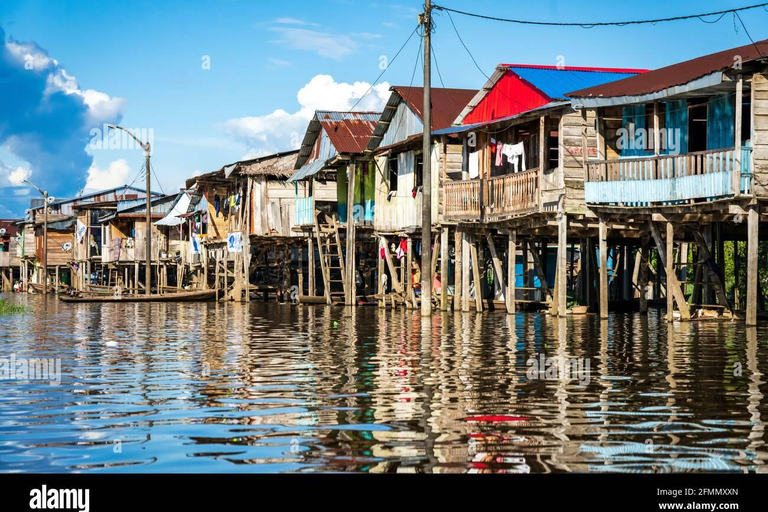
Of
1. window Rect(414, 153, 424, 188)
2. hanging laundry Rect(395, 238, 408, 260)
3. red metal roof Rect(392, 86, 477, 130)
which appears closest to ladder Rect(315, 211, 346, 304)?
hanging laundry Rect(395, 238, 408, 260)

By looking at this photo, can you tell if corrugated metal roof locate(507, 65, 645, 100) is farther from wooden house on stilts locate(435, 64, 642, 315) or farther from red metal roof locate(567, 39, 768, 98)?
red metal roof locate(567, 39, 768, 98)

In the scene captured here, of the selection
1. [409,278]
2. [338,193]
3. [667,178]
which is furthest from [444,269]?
[338,193]

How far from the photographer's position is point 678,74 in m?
24.2

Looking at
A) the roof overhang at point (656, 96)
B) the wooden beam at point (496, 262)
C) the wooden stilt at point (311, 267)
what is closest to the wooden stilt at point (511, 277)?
the wooden beam at point (496, 262)

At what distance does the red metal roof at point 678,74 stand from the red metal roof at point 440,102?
8.91m

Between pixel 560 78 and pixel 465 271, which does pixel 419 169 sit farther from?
pixel 560 78

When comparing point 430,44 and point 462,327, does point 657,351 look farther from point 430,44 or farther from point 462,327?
point 430,44

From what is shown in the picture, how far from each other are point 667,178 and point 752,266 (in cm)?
316

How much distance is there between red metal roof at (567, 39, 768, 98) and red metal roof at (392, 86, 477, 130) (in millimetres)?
8909

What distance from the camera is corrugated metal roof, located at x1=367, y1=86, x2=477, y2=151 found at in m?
35.2

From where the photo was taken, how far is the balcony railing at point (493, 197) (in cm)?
2786

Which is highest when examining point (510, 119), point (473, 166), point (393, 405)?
point (510, 119)

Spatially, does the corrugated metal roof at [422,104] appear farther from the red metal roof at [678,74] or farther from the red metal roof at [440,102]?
the red metal roof at [678,74]
